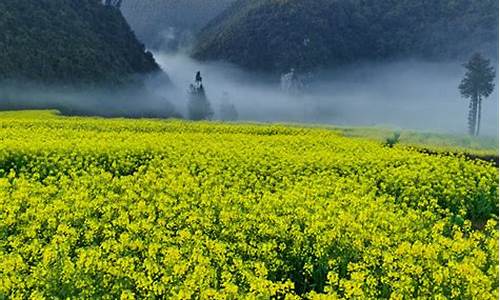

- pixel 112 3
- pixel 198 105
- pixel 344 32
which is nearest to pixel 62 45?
pixel 198 105

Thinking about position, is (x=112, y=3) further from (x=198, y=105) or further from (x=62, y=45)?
(x=62, y=45)

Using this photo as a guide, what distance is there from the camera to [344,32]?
178 m

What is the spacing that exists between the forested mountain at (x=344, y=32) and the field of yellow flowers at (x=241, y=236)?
15496cm

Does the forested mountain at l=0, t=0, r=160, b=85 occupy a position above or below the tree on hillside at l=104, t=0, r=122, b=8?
below

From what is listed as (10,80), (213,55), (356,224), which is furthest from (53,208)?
(213,55)

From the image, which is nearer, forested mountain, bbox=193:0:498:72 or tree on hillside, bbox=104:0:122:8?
tree on hillside, bbox=104:0:122:8

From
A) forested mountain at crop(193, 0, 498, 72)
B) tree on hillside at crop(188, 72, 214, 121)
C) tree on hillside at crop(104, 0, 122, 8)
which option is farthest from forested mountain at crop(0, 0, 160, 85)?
forested mountain at crop(193, 0, 498, 72)

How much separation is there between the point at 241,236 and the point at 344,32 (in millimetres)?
173837

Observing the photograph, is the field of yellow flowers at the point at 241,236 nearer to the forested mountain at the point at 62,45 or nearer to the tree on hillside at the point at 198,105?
the forested mountain at the point at 62,45

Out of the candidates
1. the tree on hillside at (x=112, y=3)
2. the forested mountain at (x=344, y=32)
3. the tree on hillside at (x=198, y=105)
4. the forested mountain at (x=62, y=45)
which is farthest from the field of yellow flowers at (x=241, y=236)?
the forested mountain at (x=344, y=32)

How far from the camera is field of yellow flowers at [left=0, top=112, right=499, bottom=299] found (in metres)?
7.92

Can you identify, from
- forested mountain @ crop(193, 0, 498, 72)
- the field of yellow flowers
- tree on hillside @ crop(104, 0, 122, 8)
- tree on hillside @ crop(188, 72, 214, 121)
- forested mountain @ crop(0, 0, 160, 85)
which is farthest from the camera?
Answer: forested mountain @ crop(193, 0, 498, 72)

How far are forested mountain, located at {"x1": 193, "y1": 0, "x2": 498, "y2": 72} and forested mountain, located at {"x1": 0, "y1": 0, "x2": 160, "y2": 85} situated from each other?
66.8 meters

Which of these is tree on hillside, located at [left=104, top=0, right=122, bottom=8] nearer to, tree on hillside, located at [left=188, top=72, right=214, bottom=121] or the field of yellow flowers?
tree on hillside, located at [left=188, top=72, right=214, bottom=121]
